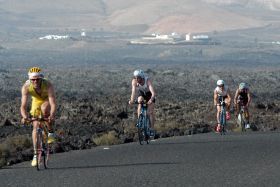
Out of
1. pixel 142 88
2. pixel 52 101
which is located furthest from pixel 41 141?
pixel 142 88

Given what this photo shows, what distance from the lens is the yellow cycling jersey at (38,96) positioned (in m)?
16.0

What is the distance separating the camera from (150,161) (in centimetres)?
1748

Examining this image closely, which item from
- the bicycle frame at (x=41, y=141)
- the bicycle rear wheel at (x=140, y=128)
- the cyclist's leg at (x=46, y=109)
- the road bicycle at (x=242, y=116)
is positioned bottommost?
the road bicycle at (x=242, y=116)

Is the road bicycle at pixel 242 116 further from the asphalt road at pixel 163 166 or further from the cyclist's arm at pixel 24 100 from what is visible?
the cyclist's arm at pixel 24 100

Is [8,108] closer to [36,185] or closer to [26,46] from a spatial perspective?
[36,185]

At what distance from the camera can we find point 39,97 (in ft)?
52.8

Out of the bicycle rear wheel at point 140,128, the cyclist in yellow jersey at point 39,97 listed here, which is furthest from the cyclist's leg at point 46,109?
the bicycle rear wheel at point 140,128

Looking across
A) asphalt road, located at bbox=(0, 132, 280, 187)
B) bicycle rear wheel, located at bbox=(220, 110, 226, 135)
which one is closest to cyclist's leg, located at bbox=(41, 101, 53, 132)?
asphalt road, located at bbox=(0, 132, 280, 187)

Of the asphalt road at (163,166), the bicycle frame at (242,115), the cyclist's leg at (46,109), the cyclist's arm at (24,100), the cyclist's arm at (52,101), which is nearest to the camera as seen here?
the asphalt road at (163,166)

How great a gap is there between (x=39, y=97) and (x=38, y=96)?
0.09 feet

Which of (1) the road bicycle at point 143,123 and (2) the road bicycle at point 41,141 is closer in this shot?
(2) the road bicycle at point 41,141

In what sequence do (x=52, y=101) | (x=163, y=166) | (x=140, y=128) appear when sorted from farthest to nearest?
(x=140, y=128)
(x=163, y=166)
(x=52, y=101)

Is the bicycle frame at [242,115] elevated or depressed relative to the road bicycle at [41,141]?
depressed

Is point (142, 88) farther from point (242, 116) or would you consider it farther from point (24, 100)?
point (242, 116)
